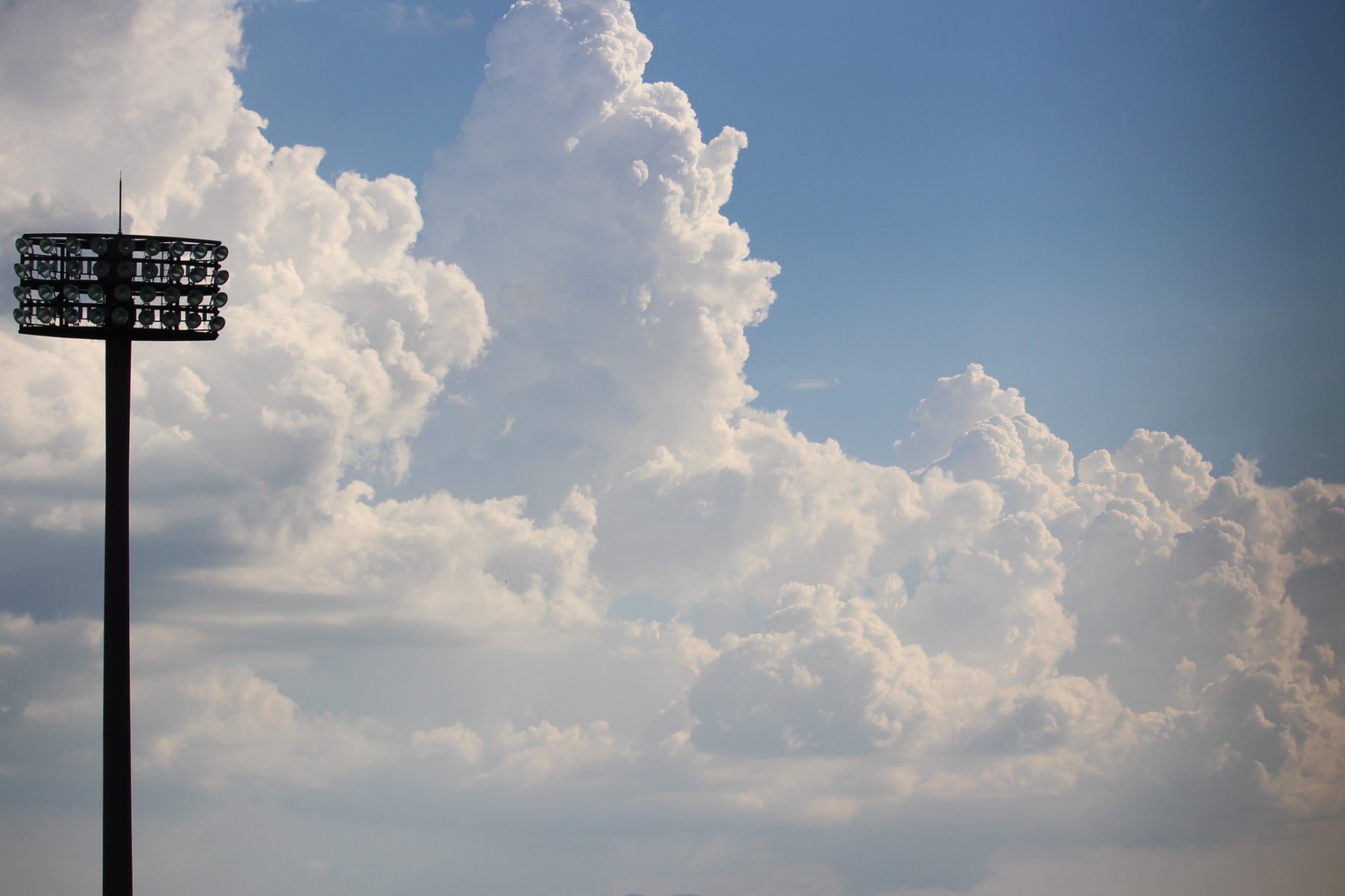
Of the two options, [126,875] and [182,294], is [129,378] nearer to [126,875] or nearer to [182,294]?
[182,294]

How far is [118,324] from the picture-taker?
107812mm

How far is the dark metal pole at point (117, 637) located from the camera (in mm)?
106312

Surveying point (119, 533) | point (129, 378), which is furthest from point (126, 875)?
point (129, 378)

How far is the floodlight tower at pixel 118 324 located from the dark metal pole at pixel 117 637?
0.13 feet

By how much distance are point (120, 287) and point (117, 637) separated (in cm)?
1570

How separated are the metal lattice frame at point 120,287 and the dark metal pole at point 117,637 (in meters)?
1.04

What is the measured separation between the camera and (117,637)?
4232 inches

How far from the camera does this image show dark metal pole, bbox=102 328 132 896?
349 ft

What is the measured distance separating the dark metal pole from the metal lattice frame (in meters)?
1.04

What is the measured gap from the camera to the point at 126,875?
4190 inches

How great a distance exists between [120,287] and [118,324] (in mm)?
1711

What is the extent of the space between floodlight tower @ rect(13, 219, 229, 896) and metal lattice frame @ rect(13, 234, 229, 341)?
3 centimetres

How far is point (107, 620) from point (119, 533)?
3.92m

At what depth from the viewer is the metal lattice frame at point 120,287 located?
352 feet
